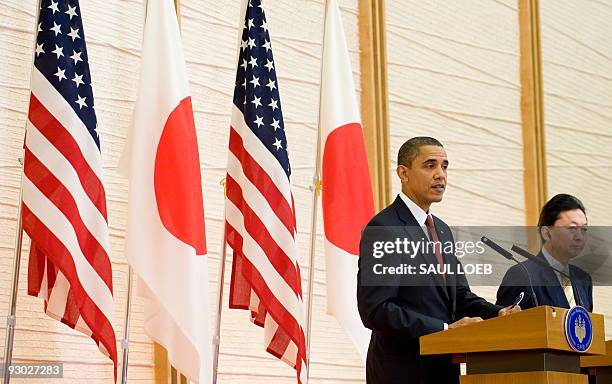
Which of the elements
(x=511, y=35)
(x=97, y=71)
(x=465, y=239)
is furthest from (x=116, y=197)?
(x=511, y=35)

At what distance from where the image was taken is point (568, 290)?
3768mm

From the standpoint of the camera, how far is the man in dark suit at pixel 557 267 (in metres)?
3.54

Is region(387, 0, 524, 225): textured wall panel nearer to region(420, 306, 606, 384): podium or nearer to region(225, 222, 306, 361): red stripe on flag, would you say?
region(225, 222, 306, 361): red stripe on flag

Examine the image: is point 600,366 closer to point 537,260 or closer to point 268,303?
point 537,260

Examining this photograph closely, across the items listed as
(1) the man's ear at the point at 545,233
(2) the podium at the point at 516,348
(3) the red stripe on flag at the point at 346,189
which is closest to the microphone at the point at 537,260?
(1) the man's ear at the point at 545,233

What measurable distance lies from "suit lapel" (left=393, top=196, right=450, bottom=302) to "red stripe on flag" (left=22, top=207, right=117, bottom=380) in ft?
4.83

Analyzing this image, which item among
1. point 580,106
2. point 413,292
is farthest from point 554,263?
point 580,106

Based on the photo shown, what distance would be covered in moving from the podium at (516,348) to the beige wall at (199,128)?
8.04ft

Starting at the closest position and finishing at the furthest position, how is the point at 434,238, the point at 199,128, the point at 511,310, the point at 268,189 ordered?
the point at 511,310 → the point at 434,238 → the point at 268,189 → the point at 199,128

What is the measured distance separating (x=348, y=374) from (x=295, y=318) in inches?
48.9

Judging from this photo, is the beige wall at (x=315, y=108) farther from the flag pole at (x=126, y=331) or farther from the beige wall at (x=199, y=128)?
the flag pole at (x=126, y=331)

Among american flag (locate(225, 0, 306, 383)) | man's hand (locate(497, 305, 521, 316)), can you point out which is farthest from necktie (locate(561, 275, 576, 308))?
american flag (locate(225, 0, 306, 383))

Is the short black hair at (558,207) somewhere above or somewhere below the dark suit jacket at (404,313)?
A: above

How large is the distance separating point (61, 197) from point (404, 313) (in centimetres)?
172
